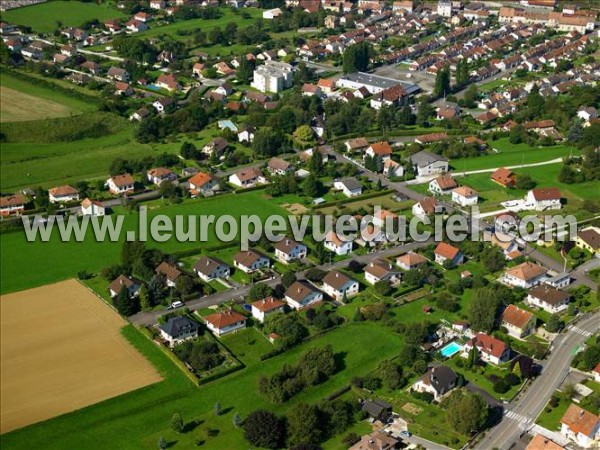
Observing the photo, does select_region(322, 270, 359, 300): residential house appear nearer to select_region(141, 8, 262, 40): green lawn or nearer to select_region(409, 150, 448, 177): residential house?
select_region(409, 150, 448, 177): residential house

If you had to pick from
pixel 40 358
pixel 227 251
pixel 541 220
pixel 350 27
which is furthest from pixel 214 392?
pixel 350 27

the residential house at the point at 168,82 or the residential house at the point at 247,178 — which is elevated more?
the residential house at the point at 168,82

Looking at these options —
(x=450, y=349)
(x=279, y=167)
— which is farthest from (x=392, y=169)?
(x=450, y=349)

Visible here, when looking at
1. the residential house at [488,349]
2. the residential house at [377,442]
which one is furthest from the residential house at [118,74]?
the residential house at [377,442]

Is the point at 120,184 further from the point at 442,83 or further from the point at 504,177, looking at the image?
the point at 442,83

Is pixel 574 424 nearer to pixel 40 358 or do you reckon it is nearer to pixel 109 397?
pixel 109 397

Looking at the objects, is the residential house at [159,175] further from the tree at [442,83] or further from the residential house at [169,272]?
the tree at [442,83]
